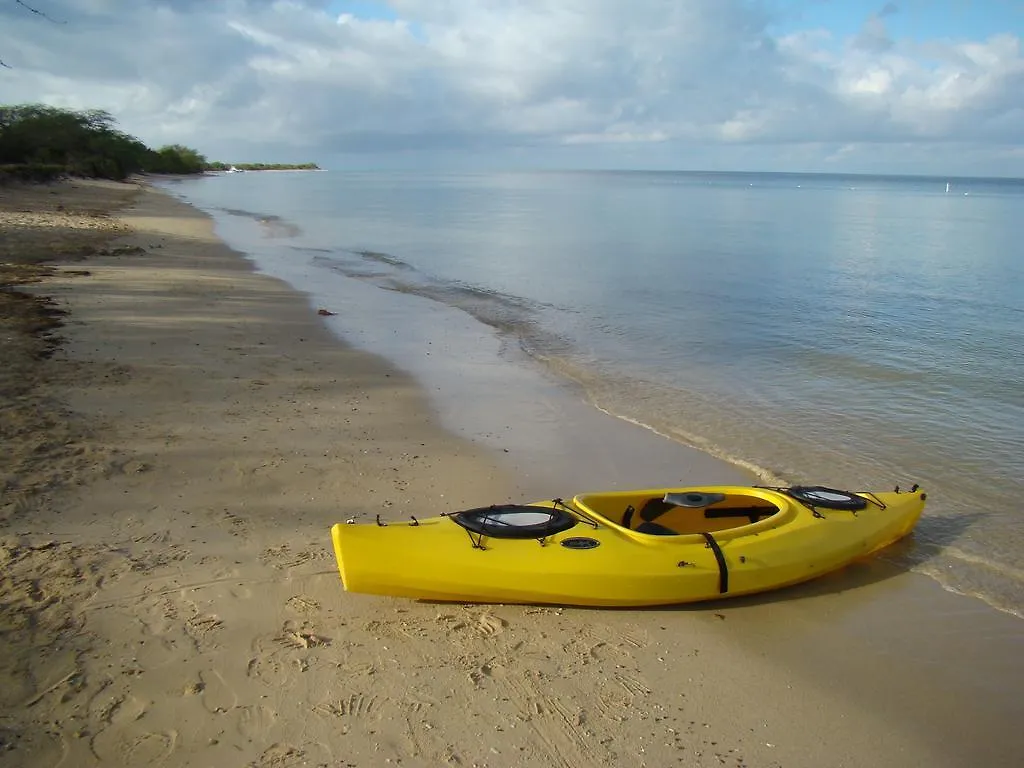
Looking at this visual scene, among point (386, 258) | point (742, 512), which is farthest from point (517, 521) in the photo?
point (386, 258)

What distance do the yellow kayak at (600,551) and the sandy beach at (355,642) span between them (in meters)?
0.15

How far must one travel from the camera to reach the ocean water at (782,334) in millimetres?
7402

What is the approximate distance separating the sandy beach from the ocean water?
133 cm

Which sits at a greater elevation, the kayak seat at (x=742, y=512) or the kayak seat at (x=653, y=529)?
the kayak seat at (x=742, y=512)

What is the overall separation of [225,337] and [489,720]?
331 inches

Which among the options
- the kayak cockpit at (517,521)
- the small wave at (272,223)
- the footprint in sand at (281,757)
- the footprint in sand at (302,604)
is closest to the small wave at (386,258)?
the small wave at (272,223)

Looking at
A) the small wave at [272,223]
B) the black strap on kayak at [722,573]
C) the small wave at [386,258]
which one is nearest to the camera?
the black strap on kayak at [722,573]

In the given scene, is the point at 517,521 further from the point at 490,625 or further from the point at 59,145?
the point at 59,145

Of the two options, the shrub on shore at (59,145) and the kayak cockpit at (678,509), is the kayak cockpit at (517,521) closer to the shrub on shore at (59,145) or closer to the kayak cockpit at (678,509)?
the kayak cockpit at (678,509)

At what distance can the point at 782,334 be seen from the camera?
14.4 metres

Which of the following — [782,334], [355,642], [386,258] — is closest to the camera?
[355,642]

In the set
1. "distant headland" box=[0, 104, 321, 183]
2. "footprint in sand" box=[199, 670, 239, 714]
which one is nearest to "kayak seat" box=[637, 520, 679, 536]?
"footprint in sand" box=[199, 670, 239, 714]

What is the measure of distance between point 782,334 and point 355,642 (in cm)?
1218

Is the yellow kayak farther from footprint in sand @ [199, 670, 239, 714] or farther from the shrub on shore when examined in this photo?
the shrub on shore
